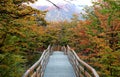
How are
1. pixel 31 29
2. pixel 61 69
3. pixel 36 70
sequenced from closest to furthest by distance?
pixel 36 70, pixel 61 69, pixel 31 29

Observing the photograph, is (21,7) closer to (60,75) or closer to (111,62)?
(60,75)

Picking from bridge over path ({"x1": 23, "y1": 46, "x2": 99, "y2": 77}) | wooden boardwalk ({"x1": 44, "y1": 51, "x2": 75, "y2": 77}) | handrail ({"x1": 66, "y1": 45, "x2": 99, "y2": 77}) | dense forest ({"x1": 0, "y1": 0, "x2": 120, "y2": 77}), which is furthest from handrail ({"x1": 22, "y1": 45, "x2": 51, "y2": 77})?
handrail ({"x1": 66, "y1": 45, "x2": 99, "y2": 77})

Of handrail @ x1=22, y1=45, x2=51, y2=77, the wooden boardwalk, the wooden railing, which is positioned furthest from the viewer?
the wooden boardwalk

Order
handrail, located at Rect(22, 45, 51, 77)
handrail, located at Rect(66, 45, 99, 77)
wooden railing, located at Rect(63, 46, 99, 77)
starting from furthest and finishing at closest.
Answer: wooden railing, located at Rect(63, 46, 99, 77) < handrail, located at Rect(66, 45, 99, 77) < handrail, located at Rect(22, 45, 51, 77)

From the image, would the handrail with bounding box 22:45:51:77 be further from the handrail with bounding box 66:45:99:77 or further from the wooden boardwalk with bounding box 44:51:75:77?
the handrail with bounding box 66:45:99:77

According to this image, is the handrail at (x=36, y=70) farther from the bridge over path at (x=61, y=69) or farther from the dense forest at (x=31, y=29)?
the dense forest at (x=31, y=29)

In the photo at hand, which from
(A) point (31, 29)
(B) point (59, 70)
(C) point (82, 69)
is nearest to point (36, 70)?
(C) point (82, 69)

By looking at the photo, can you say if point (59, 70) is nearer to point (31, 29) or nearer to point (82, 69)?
point (31, 29)

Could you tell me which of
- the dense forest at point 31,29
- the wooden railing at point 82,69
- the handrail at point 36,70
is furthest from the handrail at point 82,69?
the dense forest at point 31,29

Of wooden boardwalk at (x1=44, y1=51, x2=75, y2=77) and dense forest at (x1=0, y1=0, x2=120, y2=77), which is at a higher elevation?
dense forest at (x1=0, y1=0, x2=120, y2=77)

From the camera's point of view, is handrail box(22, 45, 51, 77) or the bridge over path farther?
the bridge over path

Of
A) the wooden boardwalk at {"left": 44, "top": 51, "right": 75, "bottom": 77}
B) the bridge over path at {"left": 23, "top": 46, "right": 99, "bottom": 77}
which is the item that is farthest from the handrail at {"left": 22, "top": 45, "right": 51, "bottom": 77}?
the wooden boardwalk at {"left": 44, "top": 51, "right": 75, "bottom": 77}

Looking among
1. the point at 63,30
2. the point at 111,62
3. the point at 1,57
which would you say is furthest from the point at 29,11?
the point at 63,30

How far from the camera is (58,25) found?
2053 inches
